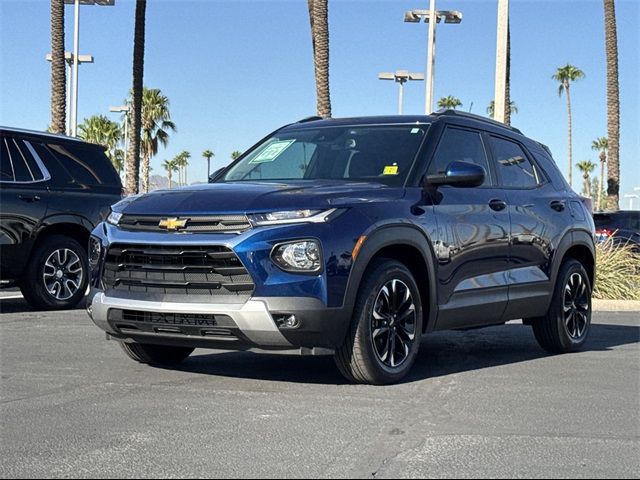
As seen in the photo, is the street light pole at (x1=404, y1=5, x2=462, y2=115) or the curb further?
the street light pole at (x1=404, y1=5, x2=462, y2=115)

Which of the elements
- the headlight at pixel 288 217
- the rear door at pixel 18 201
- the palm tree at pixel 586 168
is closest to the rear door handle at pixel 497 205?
the headlight at pixel 288 217

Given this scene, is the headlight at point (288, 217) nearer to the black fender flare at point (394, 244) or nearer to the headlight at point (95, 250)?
the black fender flare at point (394, 244)

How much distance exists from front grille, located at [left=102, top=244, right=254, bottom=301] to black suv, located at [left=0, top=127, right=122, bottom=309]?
172 inches

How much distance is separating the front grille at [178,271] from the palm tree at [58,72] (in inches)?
796

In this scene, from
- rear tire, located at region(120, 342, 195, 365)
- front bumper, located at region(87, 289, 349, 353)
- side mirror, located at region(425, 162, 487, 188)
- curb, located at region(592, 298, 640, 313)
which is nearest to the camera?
front bumper, located at region(87, 289, 349, 353)

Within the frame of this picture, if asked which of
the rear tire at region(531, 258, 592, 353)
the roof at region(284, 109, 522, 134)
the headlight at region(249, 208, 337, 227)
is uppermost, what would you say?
the roof at region(284, 109, 522, 134)

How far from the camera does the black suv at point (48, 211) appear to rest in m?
10.2

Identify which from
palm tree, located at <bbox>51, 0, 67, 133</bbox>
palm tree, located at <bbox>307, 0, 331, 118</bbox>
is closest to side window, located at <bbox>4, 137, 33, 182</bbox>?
palm tree, located at <bbox>307, 0, 331, 118</bbox>

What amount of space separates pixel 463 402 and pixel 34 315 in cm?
596

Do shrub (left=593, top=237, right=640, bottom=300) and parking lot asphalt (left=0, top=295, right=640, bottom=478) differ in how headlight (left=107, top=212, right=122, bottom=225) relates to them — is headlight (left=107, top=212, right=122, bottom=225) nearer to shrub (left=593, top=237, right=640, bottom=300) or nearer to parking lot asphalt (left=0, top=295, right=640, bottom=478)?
parking lot asphalt (left=0, top=295, right=640, bottom=478)

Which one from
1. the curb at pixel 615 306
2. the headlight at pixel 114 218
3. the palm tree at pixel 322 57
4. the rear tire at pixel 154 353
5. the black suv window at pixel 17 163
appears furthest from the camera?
the palm tree at pixel 322 57

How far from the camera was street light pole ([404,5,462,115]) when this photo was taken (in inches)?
919

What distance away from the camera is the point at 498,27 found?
16234mm

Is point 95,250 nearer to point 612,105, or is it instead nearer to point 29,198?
point 29,198
